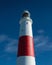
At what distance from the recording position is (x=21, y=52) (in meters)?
19.6

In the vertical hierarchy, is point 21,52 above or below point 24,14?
below

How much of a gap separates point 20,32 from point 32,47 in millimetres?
2201

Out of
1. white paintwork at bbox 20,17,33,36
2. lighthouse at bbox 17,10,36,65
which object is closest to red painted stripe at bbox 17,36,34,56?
lighthouse at bbox 17,10,36,65

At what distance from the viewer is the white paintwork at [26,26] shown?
2050 centimetres

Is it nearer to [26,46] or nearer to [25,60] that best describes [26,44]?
[26,46]

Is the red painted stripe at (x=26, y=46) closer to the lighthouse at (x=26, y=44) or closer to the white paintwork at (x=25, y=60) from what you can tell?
the lighthouse at (x=26, y=44)

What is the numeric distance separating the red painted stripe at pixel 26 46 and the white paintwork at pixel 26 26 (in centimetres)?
54

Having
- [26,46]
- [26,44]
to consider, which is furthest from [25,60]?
[26,44]

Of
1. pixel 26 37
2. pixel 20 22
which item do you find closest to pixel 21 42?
pixel 26 37

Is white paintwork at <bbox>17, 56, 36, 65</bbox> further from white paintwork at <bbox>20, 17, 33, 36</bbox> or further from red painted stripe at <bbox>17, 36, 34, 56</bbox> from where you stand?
white paintwork at <bbox>20, 17, 33, 36</bbox>

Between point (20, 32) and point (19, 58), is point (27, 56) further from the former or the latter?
point (20, 32)

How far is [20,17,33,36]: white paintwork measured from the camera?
2050cm

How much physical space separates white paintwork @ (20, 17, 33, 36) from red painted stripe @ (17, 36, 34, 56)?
0.54 m

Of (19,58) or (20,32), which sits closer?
(19,58)
